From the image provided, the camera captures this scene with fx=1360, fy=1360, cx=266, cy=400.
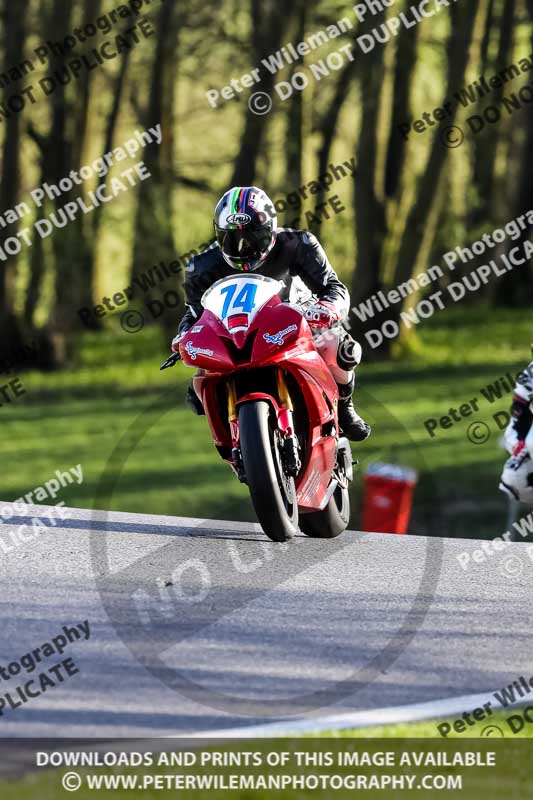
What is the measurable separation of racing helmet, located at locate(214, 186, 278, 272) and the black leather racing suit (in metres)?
0.17

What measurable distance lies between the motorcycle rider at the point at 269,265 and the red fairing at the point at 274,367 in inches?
7.4

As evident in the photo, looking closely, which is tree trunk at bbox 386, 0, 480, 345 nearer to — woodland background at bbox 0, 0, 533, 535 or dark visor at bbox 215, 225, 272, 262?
woodland background at bbox 0, 0, 533, 535

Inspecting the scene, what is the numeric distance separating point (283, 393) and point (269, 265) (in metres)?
0.87

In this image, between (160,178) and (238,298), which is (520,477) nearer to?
(238,298)

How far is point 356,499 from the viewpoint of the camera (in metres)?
18.2

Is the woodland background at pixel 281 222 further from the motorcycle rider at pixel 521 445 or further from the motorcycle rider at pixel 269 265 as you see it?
the motorcycle rider at pixel 269 265

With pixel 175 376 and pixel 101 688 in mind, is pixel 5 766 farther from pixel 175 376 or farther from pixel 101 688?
pixel 175 376

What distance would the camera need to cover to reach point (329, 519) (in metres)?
8.72

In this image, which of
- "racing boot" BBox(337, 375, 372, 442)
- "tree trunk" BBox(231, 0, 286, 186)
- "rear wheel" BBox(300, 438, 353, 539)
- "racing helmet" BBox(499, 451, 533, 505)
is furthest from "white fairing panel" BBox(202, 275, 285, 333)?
"tree trunk" BBox(231, 0, 286, 186)

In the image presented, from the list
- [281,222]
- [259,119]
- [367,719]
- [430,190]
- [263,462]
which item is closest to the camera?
[367,719]

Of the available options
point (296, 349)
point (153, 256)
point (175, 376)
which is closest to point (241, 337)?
point (296, 349)

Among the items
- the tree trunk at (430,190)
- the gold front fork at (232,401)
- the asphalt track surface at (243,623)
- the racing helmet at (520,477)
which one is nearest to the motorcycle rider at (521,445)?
the racing helmet at (520,477)

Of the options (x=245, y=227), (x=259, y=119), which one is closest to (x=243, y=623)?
(x=245, y=227)

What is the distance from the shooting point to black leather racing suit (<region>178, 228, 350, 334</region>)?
8.01 m
